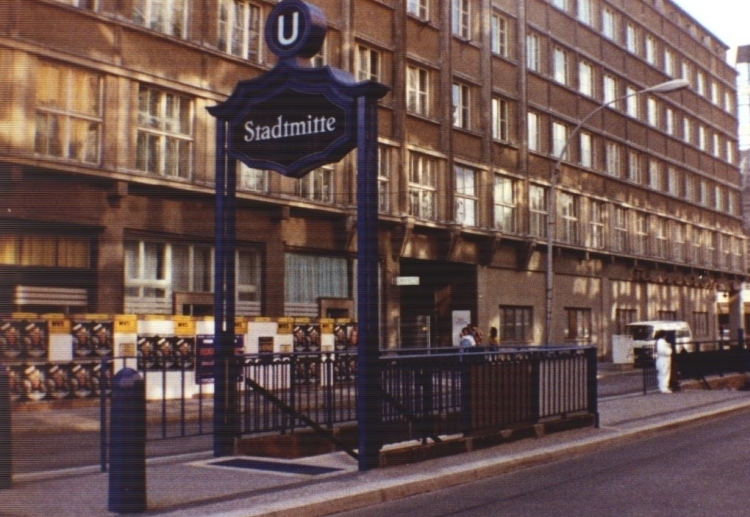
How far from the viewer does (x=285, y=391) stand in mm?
11422

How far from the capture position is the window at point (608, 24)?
47.6 meters

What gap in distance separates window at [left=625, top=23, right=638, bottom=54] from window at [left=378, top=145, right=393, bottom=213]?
23.6 m

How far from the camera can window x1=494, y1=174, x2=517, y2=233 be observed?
36.9 m

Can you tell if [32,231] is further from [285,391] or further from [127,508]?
[127,508]

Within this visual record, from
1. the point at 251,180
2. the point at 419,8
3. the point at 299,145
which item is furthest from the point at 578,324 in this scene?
the point at 299,145

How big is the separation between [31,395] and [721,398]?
12977 millimetres

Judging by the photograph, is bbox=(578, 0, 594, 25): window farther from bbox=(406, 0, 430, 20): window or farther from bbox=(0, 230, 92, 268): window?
bbox=(0, 230, 92, 268): window

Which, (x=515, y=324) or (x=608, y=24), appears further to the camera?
(x=608, y=24)

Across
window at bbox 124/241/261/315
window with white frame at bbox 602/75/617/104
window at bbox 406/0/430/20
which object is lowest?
window at bbox 124/241/261/315

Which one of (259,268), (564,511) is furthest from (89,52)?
(564,511)

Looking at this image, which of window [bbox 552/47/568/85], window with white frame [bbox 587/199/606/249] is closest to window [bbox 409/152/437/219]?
window [bbox 552/47/568/85]

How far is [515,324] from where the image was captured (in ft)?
125

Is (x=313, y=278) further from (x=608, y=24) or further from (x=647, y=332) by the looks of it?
(x=608, y=24)

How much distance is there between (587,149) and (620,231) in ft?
16.0
